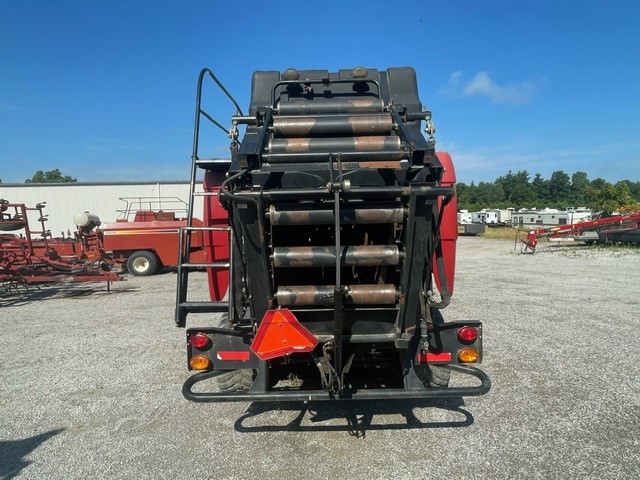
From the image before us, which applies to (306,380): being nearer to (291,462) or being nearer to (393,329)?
(291,462)

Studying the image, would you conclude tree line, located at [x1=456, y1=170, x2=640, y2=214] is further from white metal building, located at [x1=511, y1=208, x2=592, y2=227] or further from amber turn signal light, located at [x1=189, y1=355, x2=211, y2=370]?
amber turn signal light, located at [x1=189, y1=355, x2=211, y2=370]

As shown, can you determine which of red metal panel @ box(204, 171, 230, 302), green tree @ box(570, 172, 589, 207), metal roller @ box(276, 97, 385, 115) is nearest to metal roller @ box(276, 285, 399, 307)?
red metal panel @ box(204, 171, 230, 302)

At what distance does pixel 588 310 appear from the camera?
8312 mm

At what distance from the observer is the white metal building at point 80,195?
2905 cm

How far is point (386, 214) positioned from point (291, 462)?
191 centimetres

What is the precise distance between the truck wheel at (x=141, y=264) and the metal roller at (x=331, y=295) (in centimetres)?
1367

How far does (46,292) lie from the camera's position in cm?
1252

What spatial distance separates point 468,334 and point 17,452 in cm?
367

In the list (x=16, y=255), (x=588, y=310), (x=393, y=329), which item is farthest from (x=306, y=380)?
(x=16, y=255)

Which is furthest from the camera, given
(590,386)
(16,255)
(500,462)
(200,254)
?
(200,254)

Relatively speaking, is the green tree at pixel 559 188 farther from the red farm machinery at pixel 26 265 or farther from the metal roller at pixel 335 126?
the metal roller at pixel 335 126

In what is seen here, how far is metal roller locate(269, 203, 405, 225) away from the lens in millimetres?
2988

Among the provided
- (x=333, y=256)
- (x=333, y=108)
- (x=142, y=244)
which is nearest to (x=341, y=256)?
(x=333, y=256)

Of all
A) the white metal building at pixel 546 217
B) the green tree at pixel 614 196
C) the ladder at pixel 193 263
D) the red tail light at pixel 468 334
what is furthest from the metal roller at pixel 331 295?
the white metal building at pixel 546 217
